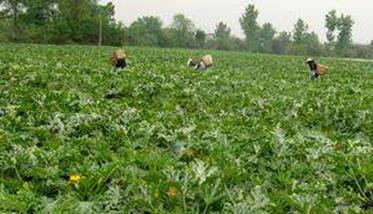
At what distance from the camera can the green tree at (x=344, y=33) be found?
102 meters

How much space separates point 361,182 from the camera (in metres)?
4.80

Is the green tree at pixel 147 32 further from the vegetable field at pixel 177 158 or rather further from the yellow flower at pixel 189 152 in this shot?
the yellow flower at pixel 189 152

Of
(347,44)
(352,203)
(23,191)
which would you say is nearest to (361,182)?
(352,203)

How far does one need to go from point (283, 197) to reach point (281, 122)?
12.7 ft

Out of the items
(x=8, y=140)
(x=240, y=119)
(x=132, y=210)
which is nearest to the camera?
(x=132, y=210)

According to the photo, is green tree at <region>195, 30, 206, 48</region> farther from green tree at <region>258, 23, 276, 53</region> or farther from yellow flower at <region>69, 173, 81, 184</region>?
yellow flower at <region>69, 173, 81, 184</region>

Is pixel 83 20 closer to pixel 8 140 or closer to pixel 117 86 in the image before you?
pixel 117 86

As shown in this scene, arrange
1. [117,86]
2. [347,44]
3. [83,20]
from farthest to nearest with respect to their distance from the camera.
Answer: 1. [347,44]
2. [83,20]
3. [117,86]

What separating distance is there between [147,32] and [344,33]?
32.8 m

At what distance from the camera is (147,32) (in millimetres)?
109938

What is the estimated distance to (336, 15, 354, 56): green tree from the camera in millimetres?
102125

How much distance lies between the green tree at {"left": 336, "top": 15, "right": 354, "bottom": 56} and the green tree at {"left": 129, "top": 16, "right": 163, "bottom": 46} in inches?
1127

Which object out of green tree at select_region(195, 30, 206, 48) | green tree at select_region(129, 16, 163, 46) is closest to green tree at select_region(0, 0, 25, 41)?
green tree at select_region(129, 16, 163, 46)

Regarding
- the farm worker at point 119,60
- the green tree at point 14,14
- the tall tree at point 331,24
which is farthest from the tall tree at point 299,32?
the farm worker at point 119,60
